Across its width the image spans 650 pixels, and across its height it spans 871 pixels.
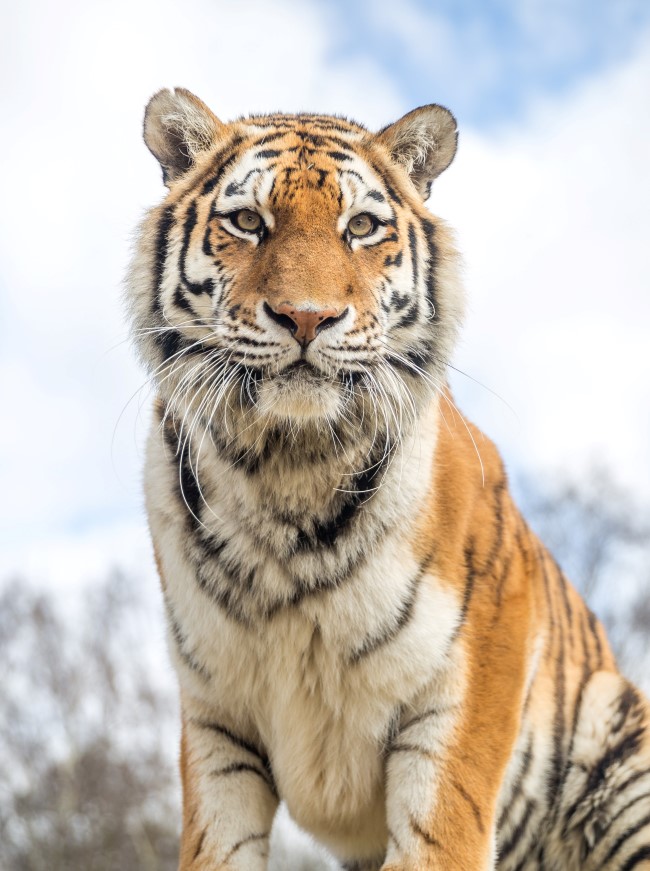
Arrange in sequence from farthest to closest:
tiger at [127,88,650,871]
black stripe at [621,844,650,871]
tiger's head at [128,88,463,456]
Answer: black stripe at [621,844,650,871], tiger at [127,88,650,871], tiger's head at [128,88,463,456]

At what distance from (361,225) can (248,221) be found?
0.28m

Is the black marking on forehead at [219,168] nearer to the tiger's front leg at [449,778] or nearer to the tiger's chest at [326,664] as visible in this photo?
the tiger's chest at [326,664]

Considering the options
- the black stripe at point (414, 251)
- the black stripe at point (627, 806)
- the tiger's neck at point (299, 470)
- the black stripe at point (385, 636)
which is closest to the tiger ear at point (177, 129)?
the black stripe at point (414, 251)

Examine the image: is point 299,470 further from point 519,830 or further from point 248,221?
point 519,830

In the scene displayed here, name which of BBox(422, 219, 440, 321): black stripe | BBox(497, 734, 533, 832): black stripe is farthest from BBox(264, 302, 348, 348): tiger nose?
BBox(497, 734, 533, 832): black stripe

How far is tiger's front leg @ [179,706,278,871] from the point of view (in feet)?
8.56

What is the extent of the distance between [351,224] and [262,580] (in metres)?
0.91

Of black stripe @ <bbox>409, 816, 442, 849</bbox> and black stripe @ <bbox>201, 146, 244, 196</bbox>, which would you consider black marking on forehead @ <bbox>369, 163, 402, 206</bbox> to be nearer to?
black stripe @ <bbox>201, 146, 244, 196</bbox>

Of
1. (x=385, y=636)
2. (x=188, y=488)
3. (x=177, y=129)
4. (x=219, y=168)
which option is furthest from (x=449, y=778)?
(x=177, y=129)

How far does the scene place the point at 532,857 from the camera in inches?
121

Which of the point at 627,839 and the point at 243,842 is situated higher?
the point at 243,842

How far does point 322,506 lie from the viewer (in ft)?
8.05

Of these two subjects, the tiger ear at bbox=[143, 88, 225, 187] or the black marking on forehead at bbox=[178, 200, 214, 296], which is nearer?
the black marking on forehead at bbox=[178, 200, 214, 296]

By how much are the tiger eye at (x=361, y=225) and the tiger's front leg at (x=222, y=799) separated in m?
1.36
